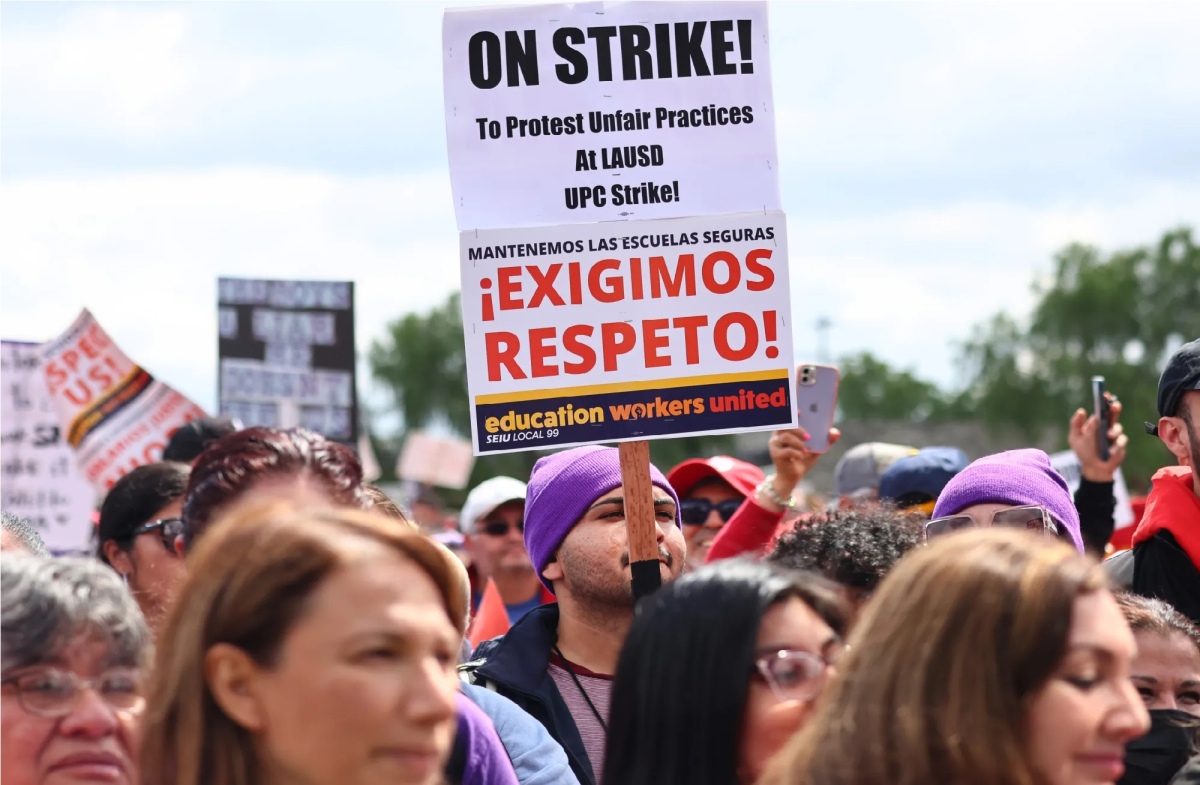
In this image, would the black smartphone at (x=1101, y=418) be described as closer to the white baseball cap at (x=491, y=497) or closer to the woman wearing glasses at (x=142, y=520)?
the white baseball cap at (x=491, y=497)

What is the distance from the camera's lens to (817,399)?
666cm

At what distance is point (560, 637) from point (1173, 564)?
177 cm

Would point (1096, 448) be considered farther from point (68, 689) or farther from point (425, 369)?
point (425, 369)

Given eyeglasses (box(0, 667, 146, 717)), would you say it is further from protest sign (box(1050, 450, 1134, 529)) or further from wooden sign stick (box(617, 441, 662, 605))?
protest sign (box(1050, 450, 1134, 529))

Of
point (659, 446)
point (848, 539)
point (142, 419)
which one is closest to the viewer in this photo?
point (848, 539)

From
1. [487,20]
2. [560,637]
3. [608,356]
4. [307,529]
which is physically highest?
[487,20]

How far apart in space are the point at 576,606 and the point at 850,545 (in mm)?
889

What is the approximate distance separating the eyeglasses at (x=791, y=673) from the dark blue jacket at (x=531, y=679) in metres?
1.59

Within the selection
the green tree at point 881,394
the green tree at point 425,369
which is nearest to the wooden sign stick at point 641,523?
the green tree at point 425,369

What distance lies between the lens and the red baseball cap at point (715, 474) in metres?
7.04

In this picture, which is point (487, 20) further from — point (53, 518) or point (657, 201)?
point (53, 518)

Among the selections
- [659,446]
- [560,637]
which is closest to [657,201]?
[560,637]

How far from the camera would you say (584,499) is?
5027 millimetres

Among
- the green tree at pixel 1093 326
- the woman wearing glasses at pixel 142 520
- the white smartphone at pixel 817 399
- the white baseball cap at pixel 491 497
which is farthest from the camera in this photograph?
the green tree at pixel 1093 326
